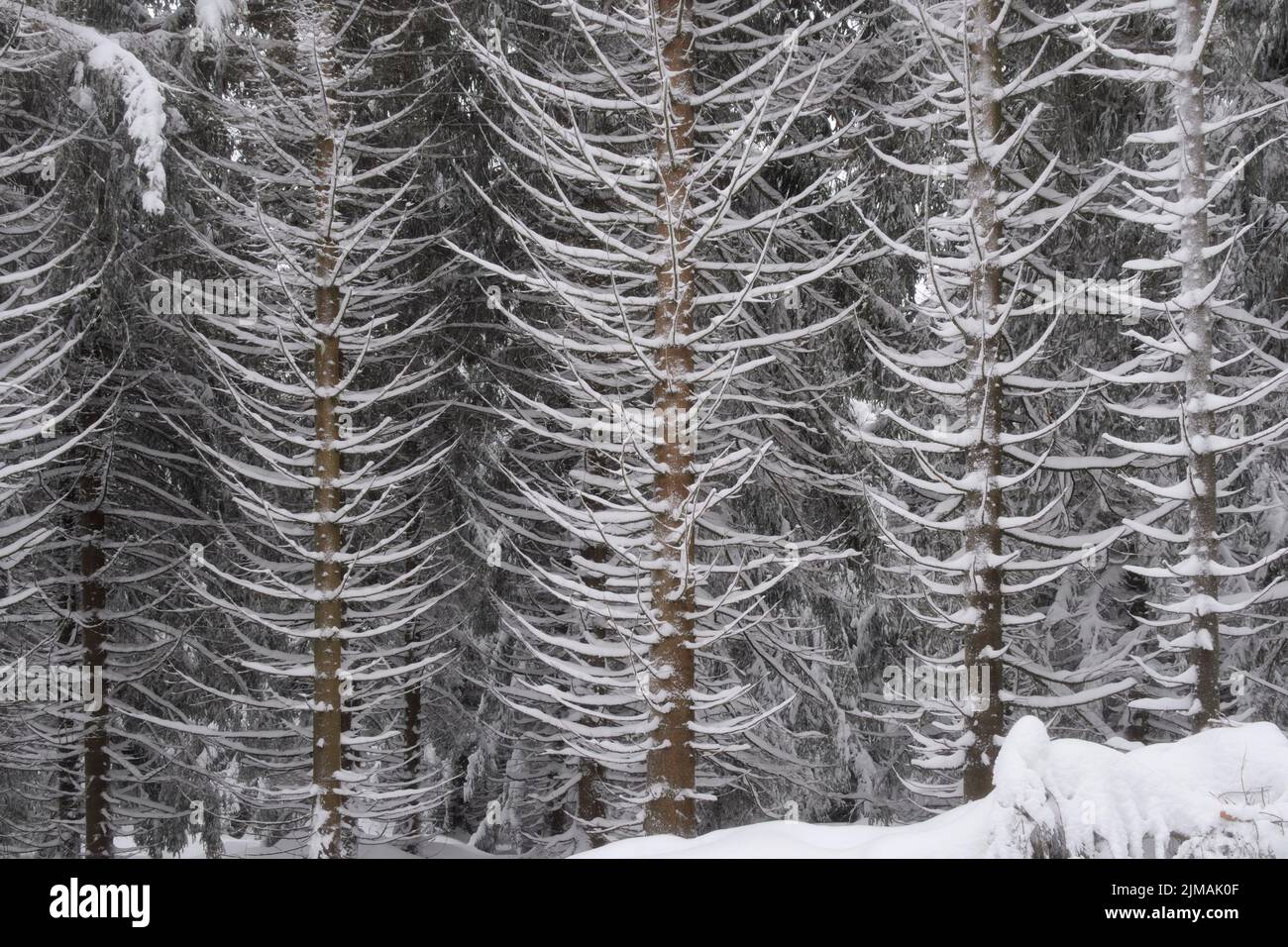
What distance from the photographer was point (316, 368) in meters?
9.29

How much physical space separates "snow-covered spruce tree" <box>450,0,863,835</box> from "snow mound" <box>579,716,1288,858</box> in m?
1.90

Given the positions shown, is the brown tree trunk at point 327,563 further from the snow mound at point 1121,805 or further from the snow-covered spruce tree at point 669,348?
the snow mound at point 1121,805

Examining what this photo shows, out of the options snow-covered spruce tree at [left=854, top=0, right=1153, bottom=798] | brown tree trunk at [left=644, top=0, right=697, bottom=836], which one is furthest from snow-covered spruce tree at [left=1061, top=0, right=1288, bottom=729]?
brown tree trunk at [left=644, top=0, right=697, bottom=836]

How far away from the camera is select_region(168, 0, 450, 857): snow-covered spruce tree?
882cm

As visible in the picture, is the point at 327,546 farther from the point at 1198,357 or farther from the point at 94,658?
the point at 1198,357

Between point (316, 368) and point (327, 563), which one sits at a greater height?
point (316, 368)

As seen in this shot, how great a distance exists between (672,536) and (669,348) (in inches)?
63.5

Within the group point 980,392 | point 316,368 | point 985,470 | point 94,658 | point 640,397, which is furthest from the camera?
point 94,658

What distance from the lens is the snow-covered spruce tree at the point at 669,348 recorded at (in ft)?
24.0

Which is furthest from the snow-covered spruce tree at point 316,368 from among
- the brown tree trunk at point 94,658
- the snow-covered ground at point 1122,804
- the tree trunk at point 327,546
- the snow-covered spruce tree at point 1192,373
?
the snow-covered spruce tree at point 1192,373

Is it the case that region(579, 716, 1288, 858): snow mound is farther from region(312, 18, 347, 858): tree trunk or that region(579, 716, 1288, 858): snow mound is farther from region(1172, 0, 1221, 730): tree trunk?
region(312, 18, 347, 858): tree trunk

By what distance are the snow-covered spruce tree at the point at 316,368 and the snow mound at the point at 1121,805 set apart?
5.38 m

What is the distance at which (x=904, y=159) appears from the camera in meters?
11.5

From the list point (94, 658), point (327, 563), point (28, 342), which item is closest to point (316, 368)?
point (327, 563)
